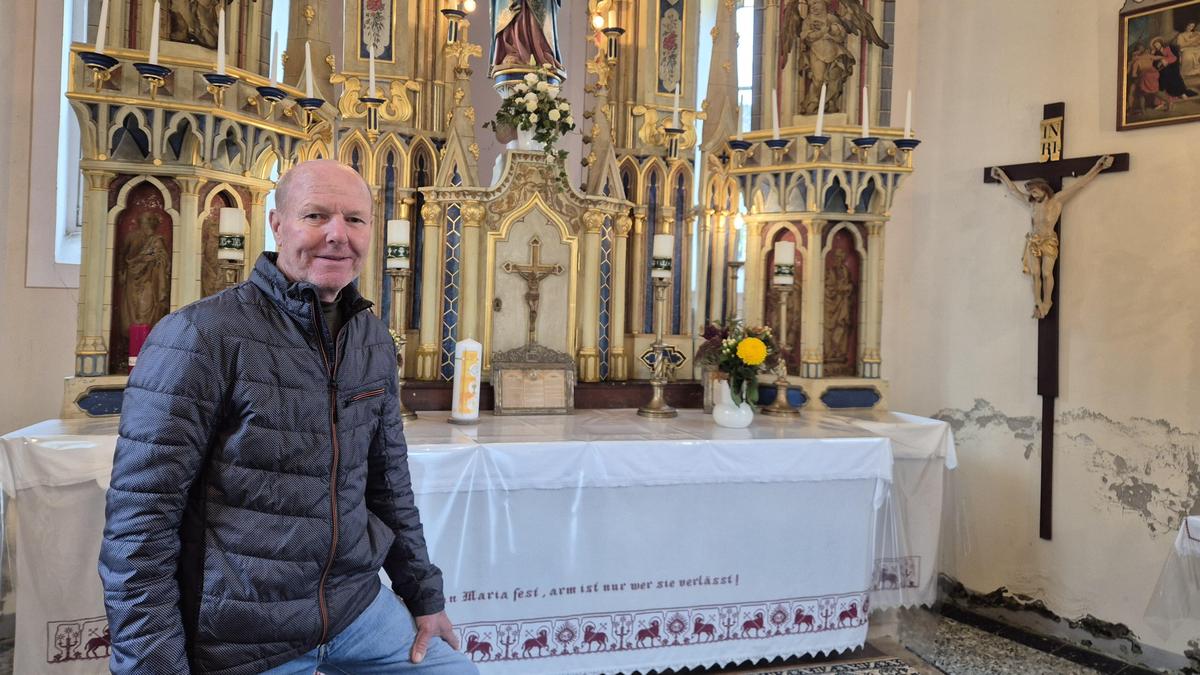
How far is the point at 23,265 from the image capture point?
16.5ft

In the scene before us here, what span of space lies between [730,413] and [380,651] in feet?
9.68

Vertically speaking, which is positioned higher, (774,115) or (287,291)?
(774,115)

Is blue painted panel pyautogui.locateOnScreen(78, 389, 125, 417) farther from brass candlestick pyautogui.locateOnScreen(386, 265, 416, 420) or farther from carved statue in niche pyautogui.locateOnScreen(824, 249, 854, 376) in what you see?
carved statue in niche pyautogui.locateOnScreen(824, 249, 854, 376)

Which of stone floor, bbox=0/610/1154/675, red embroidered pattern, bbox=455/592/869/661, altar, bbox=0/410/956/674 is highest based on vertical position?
altar, bbox=0/410/956/674

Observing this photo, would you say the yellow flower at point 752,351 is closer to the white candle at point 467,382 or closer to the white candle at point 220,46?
the white candle at point 467,382

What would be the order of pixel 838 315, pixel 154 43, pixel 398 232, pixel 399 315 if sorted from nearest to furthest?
pixel 154 43 < pixel 398 232 < pixel 399 315 < pixel 838 315

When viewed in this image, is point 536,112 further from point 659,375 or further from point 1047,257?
point 1047,257

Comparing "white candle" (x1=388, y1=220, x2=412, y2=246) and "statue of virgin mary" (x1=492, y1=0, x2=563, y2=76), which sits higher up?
"statue of virgin mary" (x1=492, y1=0, x2=563, y2=76)

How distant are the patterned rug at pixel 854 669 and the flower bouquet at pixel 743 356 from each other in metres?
1.41

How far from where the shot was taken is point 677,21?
6.02 metres

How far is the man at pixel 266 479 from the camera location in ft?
5.74

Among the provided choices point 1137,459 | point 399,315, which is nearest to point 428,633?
point 399,315

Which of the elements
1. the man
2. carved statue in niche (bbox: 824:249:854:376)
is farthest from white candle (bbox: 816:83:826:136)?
the man

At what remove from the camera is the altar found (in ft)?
11.9
